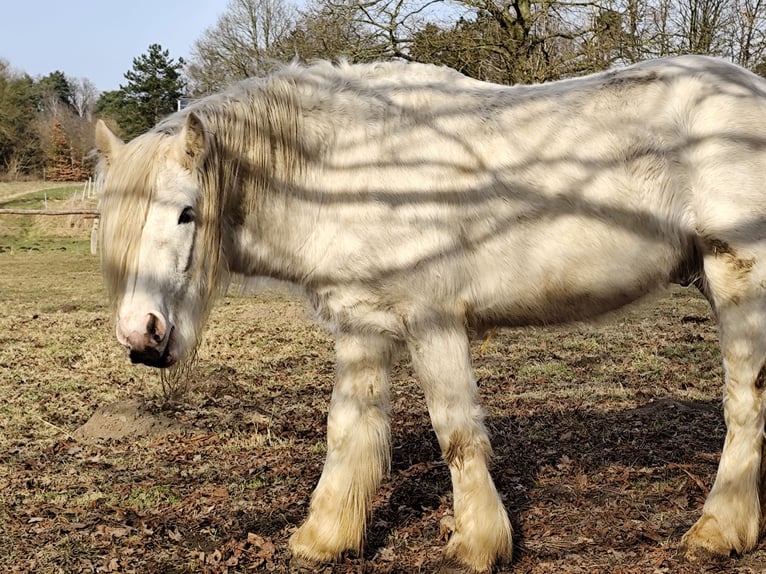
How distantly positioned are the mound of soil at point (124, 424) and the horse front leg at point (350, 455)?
241cm

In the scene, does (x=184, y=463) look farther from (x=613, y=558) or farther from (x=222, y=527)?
(x=613, y=558)

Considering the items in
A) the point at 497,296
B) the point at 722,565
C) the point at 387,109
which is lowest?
the point at 722,565

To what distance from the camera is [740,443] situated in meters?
3.29

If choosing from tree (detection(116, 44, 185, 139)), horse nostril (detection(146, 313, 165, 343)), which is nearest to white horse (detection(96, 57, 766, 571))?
horse nostril (detection(146, 313, 165, 343))

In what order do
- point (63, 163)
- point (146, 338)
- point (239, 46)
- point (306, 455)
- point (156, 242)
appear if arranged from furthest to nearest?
point (63, 163) → point (239, 46) → point (306, 455) → point (156, 242) → point (146, 338)

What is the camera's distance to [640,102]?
10.9 feet

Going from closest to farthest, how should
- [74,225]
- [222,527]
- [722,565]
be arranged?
[722,565] → [222,527] → [74,225]

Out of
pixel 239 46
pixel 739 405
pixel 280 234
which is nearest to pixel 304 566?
pixel 280 234

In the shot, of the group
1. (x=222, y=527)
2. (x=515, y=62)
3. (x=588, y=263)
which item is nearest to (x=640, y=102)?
(x=588, y=263)

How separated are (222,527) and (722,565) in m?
2.37

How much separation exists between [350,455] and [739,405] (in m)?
1.80

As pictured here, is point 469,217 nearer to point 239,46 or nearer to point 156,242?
point 156,242

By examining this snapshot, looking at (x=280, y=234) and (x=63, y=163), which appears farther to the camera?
(x=63, y=163)

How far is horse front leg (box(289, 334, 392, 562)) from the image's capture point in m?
3.43
